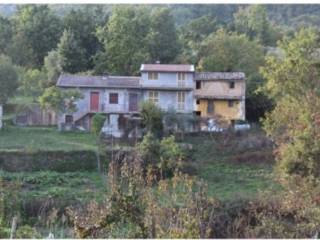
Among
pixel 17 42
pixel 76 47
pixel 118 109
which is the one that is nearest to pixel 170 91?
pixel 118 109

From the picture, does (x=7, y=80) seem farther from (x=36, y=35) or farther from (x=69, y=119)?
(x=36, y=35)

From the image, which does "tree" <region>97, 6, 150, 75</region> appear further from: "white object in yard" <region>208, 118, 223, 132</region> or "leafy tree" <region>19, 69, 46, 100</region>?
"white object in yard" <region>208, 118, 223, 132</region>

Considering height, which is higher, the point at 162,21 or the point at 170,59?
the point at 162,21

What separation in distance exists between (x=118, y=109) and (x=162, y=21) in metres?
5.41

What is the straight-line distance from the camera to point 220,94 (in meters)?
18.8

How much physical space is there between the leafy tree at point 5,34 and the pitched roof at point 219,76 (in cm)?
763

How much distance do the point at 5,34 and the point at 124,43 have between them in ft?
17.8

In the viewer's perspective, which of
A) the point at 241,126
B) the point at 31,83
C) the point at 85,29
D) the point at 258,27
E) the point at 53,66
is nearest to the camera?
the point at 241,126

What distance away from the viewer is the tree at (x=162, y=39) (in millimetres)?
21594

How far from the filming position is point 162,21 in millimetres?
22375

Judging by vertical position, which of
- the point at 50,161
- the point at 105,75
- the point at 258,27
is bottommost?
the point at 50,161

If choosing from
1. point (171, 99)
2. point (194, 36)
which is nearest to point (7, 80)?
point (171, 99)

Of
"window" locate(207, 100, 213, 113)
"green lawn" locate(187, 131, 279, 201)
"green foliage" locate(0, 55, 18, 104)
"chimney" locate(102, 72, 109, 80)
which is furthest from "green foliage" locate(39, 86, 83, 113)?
"window" locate(207, 100, 213, 113)

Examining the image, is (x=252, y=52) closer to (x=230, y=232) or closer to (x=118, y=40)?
(x=118, y=40)
